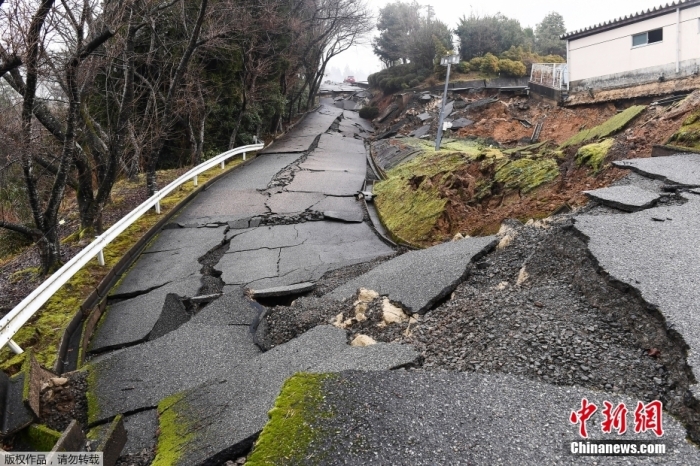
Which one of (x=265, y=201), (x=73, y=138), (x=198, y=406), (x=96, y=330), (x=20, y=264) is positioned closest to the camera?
(x=198, y=406)

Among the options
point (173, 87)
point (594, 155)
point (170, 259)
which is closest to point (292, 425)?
point (170, 259)

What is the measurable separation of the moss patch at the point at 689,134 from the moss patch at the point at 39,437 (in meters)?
9.60

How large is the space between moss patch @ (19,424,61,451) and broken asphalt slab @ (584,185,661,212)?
6.35 meters

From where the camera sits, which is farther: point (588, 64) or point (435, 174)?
point (588, 64)

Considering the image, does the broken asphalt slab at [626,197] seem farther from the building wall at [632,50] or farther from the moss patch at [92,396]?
the building wall at [632,50]

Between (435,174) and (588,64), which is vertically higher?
(588,64)

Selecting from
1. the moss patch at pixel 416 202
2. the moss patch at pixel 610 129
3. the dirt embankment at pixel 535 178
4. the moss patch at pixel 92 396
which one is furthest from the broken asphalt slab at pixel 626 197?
the moss patch at pixel 92 396

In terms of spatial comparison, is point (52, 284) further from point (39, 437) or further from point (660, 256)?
point (660, 256)

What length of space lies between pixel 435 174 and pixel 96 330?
6919mm

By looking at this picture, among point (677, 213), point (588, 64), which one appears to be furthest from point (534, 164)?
point (588, 64)

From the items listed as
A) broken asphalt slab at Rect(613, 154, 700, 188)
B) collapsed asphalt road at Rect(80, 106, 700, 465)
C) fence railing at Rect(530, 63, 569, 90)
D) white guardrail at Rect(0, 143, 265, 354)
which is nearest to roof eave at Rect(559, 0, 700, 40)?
fence railing at Rect(530, 63, 569, 90)

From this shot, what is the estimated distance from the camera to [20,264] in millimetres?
8492

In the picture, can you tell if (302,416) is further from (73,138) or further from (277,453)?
(73,138)

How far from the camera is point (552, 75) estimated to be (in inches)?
864
